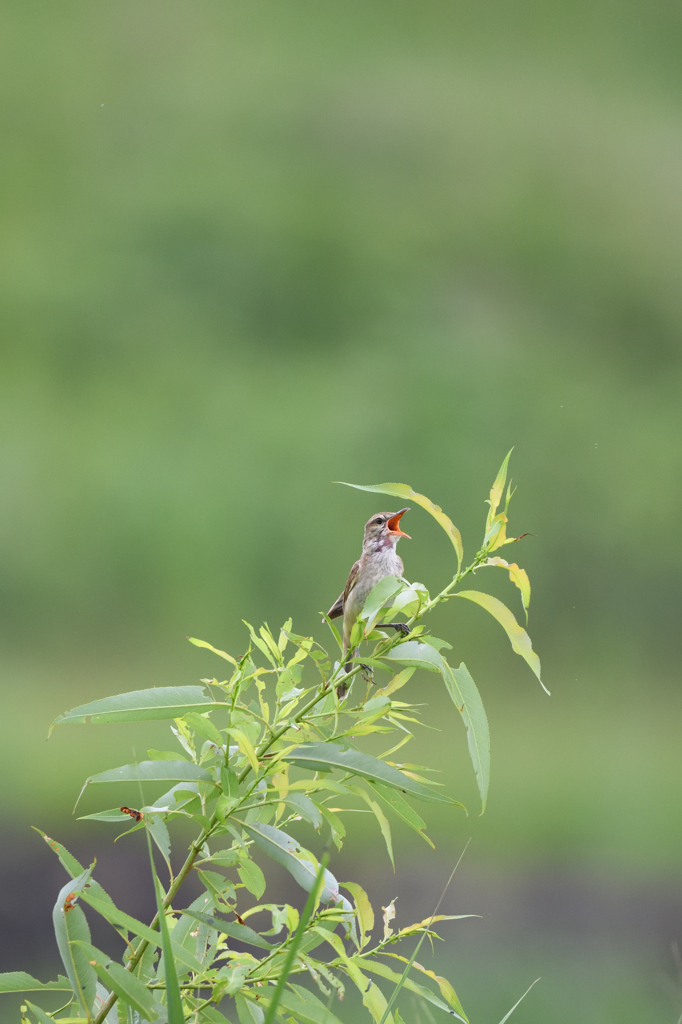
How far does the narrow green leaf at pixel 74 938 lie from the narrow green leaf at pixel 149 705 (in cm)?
15

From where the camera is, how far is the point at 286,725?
91cm

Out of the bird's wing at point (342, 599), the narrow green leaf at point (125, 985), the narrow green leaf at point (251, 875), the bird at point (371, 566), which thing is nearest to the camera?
the narrow green leaf at point (125, 985)

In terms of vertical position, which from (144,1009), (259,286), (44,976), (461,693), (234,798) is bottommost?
(44,976)

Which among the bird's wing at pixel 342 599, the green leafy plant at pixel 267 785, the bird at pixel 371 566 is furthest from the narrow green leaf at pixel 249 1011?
the bird at pixel 371 566

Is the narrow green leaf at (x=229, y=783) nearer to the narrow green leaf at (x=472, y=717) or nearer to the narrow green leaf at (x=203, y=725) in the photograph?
the narrow green leaf at (x=203, y=725)

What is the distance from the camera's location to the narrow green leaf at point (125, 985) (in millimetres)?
853

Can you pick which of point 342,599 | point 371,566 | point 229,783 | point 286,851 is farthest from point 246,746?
point 371,566

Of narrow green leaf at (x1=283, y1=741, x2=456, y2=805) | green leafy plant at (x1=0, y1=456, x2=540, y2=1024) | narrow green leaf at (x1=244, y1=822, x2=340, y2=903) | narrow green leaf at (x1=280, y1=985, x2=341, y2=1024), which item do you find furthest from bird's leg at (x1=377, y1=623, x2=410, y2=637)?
narrow green leaf at (x1=280, y1=985, x2=341, y2=1024)

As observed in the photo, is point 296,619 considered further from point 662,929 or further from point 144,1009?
point 144,1009

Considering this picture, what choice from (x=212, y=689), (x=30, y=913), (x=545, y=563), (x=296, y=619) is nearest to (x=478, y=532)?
(x=545, y=563)

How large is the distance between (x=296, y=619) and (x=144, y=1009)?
16.0 feet

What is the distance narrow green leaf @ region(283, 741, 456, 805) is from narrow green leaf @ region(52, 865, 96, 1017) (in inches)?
9.3

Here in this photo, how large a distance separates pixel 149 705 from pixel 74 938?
0.24 m

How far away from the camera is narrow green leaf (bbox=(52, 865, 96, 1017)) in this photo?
0.92m
